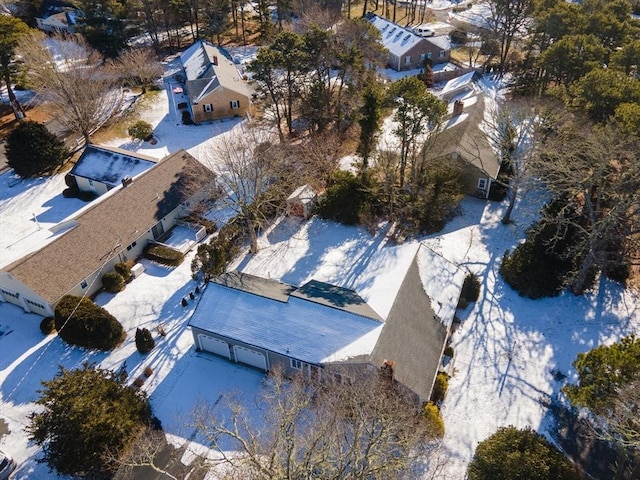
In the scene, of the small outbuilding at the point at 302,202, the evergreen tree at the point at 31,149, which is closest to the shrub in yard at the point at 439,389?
the small outbuilding at the point at 302,202

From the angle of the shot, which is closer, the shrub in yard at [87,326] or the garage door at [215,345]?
the garage door at [215,345]

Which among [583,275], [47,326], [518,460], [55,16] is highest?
[55,16]

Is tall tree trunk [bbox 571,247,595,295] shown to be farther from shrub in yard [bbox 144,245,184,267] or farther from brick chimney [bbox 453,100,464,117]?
shrub in yard [bbox 144,245,184,267]

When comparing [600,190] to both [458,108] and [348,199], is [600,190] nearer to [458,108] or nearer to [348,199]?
[348,199]

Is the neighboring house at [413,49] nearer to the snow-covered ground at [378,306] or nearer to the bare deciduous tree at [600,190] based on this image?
the snow-covered ground at [378,306]

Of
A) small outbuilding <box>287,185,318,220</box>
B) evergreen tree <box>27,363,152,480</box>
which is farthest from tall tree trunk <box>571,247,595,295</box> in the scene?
evergreen tree <box>27,363,152,480</box>

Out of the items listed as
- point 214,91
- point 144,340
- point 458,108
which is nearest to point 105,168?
point 214,91
